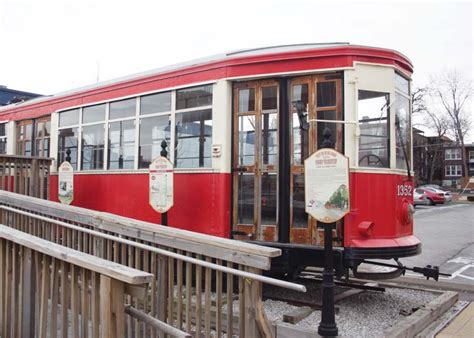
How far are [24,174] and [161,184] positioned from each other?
10.6 ft

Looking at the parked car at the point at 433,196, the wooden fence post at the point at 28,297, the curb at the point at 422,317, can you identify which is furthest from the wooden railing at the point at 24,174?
the parked car at the point at 433,196

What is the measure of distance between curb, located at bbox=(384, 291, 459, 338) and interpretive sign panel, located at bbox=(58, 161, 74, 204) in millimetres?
5580

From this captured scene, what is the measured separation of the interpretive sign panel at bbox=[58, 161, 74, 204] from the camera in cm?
791

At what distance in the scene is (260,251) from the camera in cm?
341

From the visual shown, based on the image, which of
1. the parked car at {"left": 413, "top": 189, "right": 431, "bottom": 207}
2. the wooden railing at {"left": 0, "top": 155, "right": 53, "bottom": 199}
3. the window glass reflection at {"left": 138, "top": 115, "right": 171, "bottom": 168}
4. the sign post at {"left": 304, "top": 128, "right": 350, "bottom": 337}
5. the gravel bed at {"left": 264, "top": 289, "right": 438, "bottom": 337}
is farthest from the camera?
the parked car at {"left": 413, "top": 189, "right": 431, "bottom": 207}

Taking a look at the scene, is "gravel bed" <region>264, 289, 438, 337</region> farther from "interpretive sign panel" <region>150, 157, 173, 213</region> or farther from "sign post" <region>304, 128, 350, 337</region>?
"interpretive sign panel" <region>150, 157, 173, 213</region>

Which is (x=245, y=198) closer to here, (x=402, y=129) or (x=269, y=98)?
(x=269, y=98)

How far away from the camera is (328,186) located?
479cm

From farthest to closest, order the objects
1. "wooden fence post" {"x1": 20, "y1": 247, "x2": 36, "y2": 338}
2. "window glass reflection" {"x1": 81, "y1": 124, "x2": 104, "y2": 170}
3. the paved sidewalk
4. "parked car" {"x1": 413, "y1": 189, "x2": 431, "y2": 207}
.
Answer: "parked car" {"x1": 413, "y1": 189, "x2": 431, "y2": 207}
"window glass reflection" {"x1": 81, "y1": 124, "x2": 104, "y2": 170}
the paved sidewalk
"wooden fence post" {"x1": 20, "y1": 247, "x2": 36, "y2": 338}

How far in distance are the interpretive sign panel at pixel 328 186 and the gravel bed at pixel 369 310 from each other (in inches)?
48.0

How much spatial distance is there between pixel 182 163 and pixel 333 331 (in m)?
3.11

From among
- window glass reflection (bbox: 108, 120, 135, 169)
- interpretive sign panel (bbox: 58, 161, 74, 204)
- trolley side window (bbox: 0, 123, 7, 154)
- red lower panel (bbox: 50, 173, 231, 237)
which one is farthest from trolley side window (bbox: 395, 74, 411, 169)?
trolley side window (bbox: 0, 123, 7, 154)

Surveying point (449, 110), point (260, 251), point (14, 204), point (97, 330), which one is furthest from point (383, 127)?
point (449, 110)

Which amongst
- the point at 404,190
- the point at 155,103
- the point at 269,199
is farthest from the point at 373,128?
the point at 155,103
